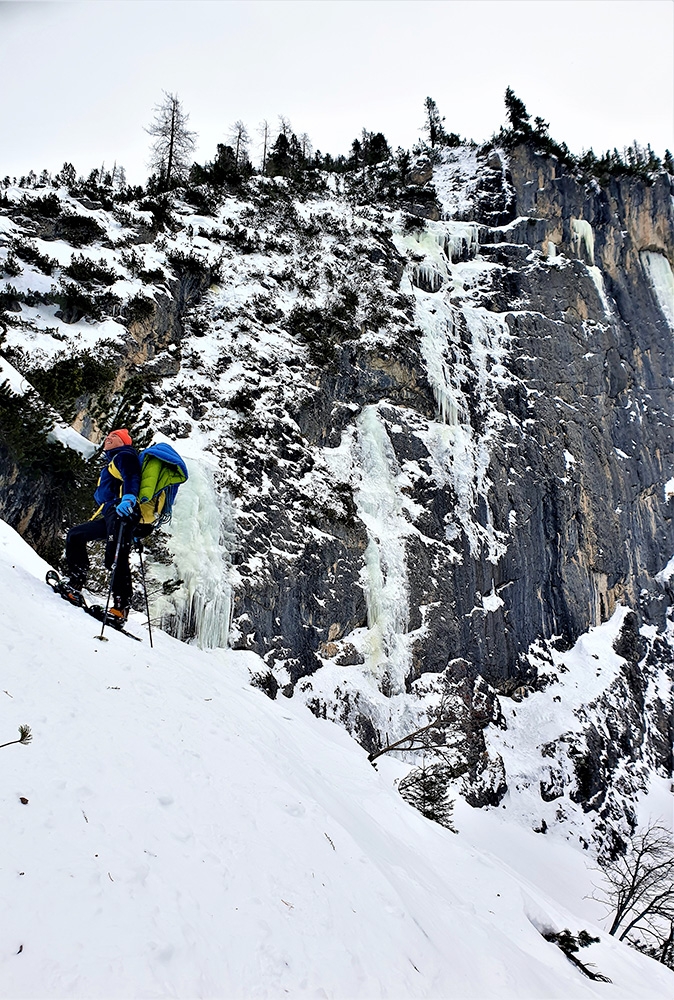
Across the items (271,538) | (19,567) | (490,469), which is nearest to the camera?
(19,567)

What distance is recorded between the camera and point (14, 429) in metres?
7.68

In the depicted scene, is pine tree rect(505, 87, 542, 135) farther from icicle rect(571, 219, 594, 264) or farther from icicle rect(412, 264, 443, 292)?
icicle rect(412, 264, 443, 292)

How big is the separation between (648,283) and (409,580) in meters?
21.4

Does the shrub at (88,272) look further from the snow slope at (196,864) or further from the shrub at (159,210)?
the snow slope at (196,864)

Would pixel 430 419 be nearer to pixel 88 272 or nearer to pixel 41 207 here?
pixel 88 272

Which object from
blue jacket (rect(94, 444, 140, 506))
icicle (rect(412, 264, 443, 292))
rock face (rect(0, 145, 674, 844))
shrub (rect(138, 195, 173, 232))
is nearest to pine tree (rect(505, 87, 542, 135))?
rock face (rect(0, 145, 674, 844))

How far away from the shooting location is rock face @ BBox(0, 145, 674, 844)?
15094mm

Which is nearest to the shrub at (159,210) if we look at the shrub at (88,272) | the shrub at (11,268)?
the shrub at (88,272)

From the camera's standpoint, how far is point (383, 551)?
1647cm

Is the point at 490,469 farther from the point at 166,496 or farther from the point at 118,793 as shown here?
the point at 118,793

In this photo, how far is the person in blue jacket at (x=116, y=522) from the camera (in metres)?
5.04

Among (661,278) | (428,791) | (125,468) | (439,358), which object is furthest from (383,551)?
(661,278)

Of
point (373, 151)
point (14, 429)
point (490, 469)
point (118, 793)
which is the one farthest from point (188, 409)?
point (373, 151)

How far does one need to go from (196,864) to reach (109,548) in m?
3.76
